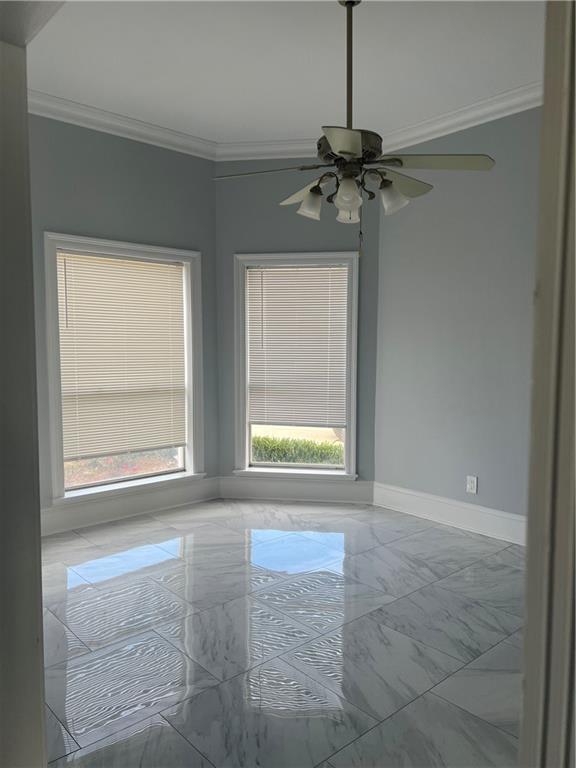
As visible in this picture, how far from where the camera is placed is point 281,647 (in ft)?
8.61

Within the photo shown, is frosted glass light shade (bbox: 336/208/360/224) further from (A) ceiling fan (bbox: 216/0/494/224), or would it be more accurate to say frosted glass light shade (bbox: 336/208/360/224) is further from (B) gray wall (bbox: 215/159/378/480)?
(B) gray wall (bbox: 215/159/378/480)

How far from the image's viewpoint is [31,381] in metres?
1.25

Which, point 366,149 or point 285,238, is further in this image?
point 285,238

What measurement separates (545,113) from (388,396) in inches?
164

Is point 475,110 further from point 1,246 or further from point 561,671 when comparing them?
point 561,671

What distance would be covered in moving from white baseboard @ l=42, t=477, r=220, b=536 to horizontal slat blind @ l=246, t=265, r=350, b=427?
911 mm

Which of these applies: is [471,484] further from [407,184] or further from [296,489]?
[407,184]

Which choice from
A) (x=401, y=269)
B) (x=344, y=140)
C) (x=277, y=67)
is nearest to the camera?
(x=344, y=140)

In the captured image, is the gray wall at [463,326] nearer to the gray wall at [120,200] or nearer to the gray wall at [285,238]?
the gray wall at [285,238]

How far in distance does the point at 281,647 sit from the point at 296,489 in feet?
7.72

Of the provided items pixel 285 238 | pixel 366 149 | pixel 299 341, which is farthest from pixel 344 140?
pixel 299 341

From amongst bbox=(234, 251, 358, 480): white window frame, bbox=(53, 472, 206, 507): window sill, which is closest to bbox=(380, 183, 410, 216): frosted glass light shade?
bbox=(234, 251, 358, 480): white window frame

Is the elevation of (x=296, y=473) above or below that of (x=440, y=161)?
below

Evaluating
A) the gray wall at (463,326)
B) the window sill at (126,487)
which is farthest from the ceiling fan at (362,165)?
the window sill at (126,487)
